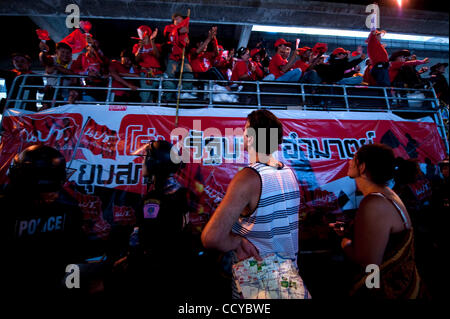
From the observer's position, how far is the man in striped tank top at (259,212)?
3.92 ft

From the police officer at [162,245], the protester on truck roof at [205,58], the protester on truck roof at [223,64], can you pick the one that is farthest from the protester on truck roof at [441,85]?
the police officer at [162,245]

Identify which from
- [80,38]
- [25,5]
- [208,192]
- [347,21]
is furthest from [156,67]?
[347,21]

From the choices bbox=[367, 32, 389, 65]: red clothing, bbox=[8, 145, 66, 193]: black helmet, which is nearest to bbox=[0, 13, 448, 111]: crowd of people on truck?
bbox=[367, 32, 389, 65]: red clothing

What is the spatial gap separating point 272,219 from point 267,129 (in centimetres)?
72

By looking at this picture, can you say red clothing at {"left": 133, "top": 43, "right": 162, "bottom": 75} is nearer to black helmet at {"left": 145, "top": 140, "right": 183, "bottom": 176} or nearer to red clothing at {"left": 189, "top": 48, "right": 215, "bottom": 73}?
red clothing at {"left": 189, "top": 48, "right": 215, "bottom": 73}

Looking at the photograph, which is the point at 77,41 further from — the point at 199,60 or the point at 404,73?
the point at 404,73

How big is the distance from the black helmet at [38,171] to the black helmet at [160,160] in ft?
2.82

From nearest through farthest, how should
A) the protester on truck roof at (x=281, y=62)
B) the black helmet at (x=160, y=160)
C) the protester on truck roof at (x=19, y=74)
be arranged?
1. the black helmet at (x=160, y=160)
2. the protester on truck roof at (x=19, y=74)
3. the protester on truck roof at (x=281, y=62)

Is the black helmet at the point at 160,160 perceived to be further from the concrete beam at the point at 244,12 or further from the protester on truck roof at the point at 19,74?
the concrete beam at the point at 244,12

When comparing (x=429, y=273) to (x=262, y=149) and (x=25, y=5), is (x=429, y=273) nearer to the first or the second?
Answer: (x=262, y=149)

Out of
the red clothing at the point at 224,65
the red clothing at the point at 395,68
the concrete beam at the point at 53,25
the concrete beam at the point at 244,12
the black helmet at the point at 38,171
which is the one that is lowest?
the black helmet at the point at 38,171
